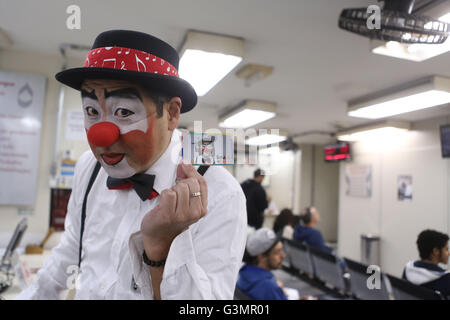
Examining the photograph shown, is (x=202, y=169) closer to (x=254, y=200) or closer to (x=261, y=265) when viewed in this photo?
(x=254, y=200)

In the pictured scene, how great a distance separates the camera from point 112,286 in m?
0.43

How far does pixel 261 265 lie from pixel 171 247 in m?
1.87

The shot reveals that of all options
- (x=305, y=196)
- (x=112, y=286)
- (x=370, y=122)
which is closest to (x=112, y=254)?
(x=112, y=286)

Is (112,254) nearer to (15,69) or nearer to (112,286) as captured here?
(112,286)

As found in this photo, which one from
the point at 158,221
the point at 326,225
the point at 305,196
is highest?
the point at 158,221

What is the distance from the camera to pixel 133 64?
1.06 feet

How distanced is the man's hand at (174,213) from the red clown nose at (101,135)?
8 cm

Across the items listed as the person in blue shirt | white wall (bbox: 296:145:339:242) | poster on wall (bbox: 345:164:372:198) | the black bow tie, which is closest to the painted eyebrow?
the black bow tie

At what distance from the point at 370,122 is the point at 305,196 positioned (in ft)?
23.1

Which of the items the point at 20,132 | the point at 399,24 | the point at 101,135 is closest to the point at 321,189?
the point at 399,24

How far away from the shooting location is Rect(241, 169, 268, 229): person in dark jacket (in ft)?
1.47

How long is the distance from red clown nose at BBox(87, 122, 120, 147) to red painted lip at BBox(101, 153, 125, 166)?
2 centimetres

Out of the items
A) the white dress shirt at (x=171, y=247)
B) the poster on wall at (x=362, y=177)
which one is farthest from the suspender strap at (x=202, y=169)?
the poster on wall at (x=362, y=177)
